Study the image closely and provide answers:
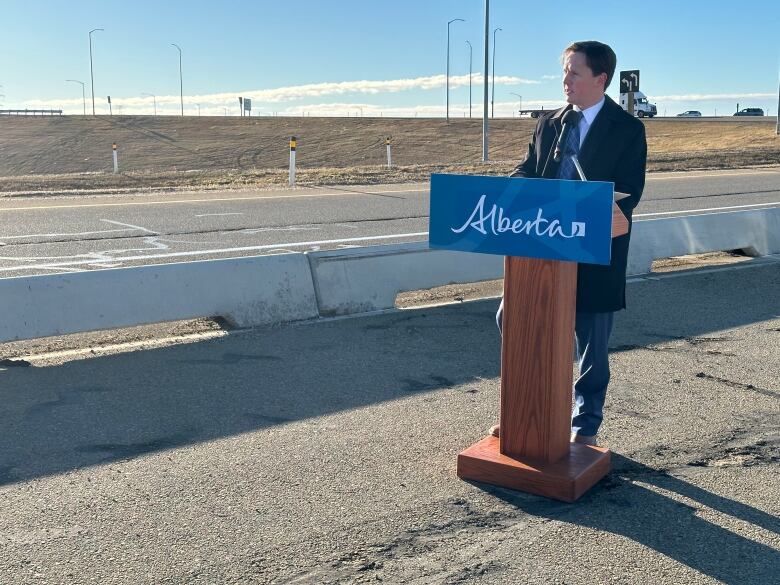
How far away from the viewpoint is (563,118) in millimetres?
4246

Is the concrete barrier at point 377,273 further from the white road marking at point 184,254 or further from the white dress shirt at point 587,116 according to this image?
the white dress shirt at point 587,116

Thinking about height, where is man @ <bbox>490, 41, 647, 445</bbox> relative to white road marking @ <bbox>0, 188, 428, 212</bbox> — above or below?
above

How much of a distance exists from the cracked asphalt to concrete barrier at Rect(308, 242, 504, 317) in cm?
67

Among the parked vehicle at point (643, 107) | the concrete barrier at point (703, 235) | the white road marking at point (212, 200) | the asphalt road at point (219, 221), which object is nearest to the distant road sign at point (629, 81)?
the asphalt road at point (219, 221)

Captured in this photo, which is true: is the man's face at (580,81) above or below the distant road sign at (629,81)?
below

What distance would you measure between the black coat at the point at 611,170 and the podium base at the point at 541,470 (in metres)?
0.69

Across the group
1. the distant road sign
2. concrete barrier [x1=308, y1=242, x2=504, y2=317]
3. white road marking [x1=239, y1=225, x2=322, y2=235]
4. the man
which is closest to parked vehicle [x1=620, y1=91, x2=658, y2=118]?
the distant road sign

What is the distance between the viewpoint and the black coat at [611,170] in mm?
4145

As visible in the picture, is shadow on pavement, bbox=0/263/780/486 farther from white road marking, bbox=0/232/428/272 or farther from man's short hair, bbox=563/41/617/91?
white road marking, bbox=0/232/428/272

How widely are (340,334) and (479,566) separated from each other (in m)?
3.63

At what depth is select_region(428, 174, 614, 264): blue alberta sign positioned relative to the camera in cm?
365

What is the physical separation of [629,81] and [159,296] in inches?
599

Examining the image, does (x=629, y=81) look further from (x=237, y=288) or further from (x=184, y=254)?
(x=237, y=288)

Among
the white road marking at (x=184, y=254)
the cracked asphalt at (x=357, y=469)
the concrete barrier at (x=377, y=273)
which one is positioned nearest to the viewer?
the cracked asphalt at (x=357, y=469)
